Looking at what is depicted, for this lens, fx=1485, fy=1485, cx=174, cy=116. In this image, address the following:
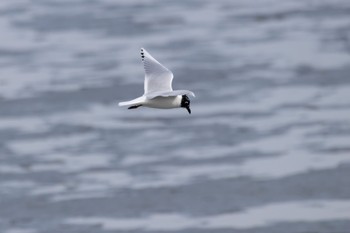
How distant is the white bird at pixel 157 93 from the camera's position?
12223 millimetres

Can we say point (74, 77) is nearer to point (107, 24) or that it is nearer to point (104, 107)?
point (104, 107)

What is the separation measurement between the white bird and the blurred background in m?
7.25

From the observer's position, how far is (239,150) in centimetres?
2300

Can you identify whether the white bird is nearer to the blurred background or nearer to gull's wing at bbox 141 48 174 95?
gull's wing at bbox 141 48 174 95

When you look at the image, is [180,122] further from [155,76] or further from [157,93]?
[157,93]

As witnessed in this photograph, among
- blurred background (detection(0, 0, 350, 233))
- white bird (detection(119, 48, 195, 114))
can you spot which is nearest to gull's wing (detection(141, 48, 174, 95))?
white bird (detection(119, 48, 195, 114))

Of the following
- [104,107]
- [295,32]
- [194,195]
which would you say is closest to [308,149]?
[194,195]

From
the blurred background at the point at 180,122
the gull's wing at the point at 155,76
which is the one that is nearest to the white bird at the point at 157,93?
the gull's wing at the point at 155,76

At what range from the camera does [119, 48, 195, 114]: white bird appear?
12.2m

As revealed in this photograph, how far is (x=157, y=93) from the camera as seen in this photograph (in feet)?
40.6

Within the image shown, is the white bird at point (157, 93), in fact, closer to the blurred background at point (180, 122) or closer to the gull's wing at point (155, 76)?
the gull's wing at point (155, 76)

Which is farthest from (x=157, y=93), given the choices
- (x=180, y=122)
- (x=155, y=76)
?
(x=180, y=122)

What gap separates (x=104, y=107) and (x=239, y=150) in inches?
113

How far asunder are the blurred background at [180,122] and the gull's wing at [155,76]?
7.23 meters
